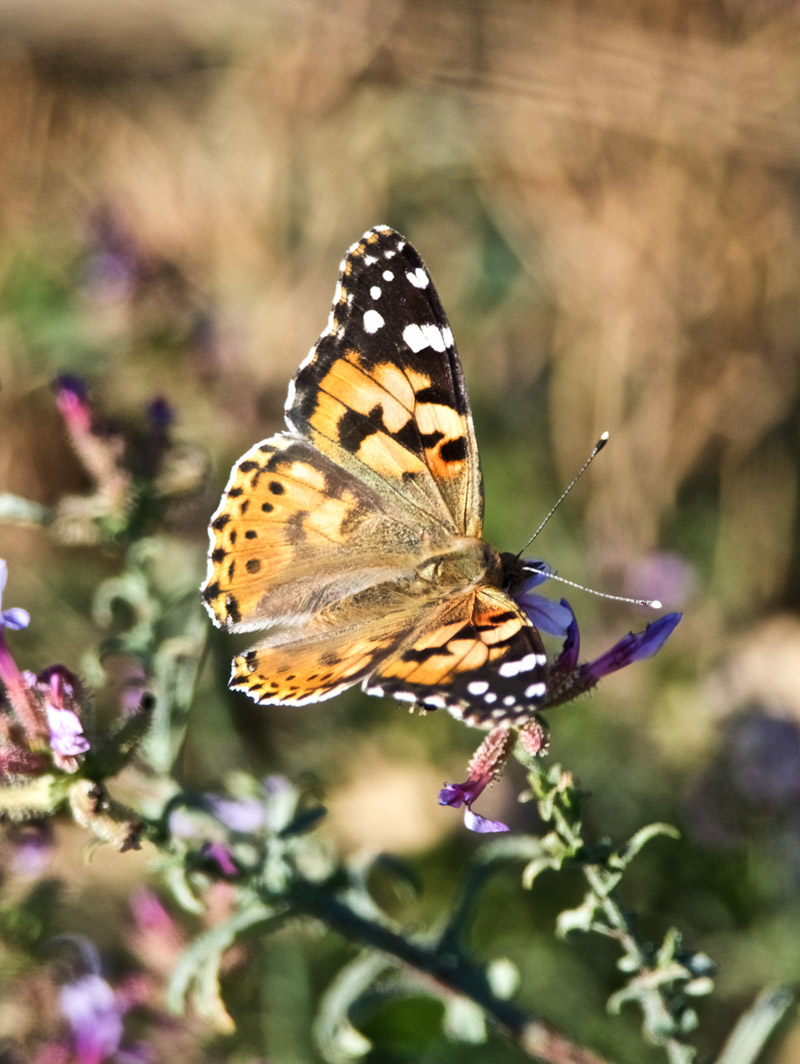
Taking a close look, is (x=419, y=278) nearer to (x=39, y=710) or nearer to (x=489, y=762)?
(x=489, y=762)

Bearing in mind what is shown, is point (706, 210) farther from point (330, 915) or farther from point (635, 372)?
point (330, 915)

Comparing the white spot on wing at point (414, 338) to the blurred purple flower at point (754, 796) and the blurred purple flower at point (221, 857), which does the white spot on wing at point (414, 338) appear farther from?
the blurred purple flower at point (754, 796)

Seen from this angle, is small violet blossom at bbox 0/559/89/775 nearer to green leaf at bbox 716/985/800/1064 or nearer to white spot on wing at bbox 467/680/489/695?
white spot on wing at bbox 467/680/489/695

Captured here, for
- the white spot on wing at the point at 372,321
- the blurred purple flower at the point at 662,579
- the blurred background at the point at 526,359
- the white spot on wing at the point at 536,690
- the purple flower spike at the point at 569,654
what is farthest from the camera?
the blurred purple flower at the point at 662,579

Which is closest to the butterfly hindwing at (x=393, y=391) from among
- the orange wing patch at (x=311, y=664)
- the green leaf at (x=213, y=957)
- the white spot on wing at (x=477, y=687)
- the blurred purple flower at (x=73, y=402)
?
the orange wing patch at (x=311, y=664)

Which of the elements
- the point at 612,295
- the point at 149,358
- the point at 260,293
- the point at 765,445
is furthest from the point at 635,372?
the point at 149,358

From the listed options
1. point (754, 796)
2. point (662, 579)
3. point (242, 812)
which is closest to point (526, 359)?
point (662, 579)
